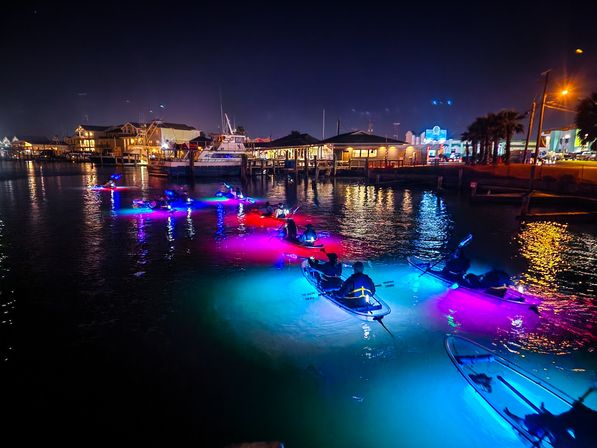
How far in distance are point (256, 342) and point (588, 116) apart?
127ft

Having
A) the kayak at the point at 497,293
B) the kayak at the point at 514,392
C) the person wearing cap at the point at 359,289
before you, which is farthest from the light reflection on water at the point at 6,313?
the kayak at the point at 497,293

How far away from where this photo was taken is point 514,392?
6.63 metres

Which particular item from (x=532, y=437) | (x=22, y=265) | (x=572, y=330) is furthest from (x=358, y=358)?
(x=22, y=265)

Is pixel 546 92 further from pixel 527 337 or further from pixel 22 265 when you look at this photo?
pixel 22 265

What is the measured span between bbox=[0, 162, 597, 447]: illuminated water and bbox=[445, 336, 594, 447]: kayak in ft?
1.14

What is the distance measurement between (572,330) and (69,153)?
130657 mm

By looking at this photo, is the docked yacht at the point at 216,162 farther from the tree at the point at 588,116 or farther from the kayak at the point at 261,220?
the tree at the point at 588,116

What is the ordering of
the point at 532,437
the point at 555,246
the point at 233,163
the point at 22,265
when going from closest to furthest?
the point at 532,437 < the point at 22,265 < the point at 555,246 < the point at 233,163

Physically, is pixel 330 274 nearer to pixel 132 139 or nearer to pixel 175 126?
pixel 175 126

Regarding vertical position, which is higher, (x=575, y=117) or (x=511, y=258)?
(x=575, y=117)

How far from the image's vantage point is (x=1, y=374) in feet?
26.1

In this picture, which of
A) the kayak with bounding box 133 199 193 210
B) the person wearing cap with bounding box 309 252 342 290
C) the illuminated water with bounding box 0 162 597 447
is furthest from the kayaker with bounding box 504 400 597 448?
the kayak with bounding box 133 199 193 210

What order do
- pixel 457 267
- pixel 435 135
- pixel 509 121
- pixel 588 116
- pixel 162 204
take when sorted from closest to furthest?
pixel 457 267, pixel 162 204, pixel 588 116, pixel 509 121, pixel 435 135

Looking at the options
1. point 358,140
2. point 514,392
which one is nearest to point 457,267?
point 514,392
